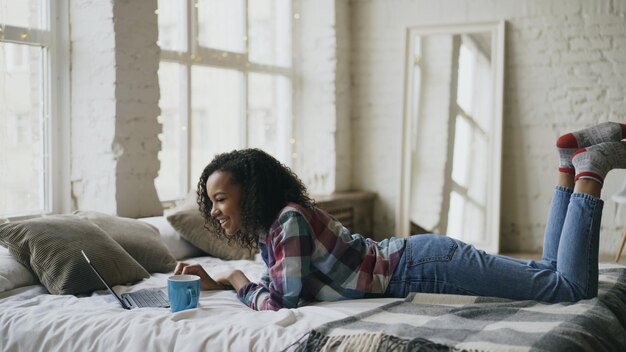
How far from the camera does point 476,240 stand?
550cm

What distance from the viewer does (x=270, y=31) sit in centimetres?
568

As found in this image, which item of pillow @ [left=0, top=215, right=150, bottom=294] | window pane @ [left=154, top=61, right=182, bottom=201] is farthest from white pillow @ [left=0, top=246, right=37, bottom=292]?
window pane @ [left=154, top=61, right=182, bottom=201]

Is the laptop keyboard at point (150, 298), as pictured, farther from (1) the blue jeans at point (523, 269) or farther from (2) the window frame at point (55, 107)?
(2) the window frame at point (55, 107)

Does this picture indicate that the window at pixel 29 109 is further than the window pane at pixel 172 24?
No

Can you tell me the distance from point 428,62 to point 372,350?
422 cm

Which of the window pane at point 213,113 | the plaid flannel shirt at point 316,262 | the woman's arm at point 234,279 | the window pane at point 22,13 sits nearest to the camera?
the plaid flannel shirt at point 316,262

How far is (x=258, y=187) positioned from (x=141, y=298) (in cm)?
59

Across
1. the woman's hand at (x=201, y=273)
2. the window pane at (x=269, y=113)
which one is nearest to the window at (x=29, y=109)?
the woman's hand at (x=201, y=273)

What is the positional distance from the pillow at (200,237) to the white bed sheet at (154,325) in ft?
3.30

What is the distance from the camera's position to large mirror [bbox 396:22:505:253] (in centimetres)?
548

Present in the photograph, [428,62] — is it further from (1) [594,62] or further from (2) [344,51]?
(1) [594,62]

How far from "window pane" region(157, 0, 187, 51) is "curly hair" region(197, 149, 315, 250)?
2479 mm

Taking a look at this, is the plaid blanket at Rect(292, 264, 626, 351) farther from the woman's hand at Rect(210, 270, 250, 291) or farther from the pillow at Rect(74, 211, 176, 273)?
the pillow at Rect(74, 211, 176, 273)

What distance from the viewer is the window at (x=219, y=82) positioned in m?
4.73
